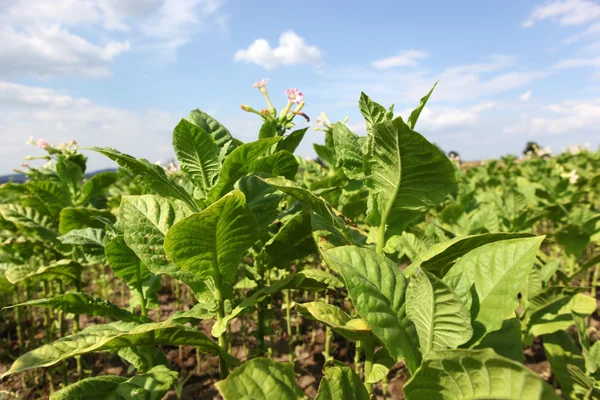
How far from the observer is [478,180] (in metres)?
6.96

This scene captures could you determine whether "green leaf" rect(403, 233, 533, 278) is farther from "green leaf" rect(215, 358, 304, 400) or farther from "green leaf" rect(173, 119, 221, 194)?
"green leaf" rect(173, 119, 221, 194)

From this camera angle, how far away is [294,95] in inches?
75.9

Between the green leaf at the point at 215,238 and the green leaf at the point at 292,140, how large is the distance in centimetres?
59

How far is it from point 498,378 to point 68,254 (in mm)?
2756

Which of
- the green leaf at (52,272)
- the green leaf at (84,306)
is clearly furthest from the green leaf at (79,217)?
the green leaf at (84,306)

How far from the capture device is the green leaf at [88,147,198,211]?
1.33 meters

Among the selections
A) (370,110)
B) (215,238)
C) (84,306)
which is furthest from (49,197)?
(370,110)

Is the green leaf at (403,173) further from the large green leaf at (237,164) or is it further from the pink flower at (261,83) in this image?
the pink flower at (261,83)

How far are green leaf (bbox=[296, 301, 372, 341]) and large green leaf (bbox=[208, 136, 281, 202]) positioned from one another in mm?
536

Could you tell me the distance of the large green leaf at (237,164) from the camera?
4.55 ft

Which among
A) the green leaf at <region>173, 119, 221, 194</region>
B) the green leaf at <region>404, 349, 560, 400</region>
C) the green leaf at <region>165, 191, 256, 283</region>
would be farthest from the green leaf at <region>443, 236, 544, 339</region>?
the green leaf at <region>173, 119, 221, 194</region>

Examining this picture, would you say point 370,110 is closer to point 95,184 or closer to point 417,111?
point 417,111

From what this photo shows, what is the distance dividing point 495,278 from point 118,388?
4.21ft

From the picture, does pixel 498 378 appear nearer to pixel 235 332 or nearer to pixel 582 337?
pixel 582 337
